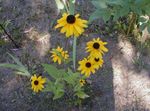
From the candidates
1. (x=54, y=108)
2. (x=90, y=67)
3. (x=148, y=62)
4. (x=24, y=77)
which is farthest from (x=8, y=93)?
(x=148, y=62)

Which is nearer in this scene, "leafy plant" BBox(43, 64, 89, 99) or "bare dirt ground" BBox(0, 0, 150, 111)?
"leafy plant" BBox(43, 64, 89, 99)

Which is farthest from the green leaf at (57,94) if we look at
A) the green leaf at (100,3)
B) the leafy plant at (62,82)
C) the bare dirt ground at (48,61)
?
the green leaf at (100,3)

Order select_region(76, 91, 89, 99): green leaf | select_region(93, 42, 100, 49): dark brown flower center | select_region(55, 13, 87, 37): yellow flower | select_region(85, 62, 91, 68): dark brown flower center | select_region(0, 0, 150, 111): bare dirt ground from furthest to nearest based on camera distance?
select_region(0, 0, 150, 111): bare dirt ground
select_region(76, 91, 89, 99): green leaf
select_region(85, 62, 91, 68): dark brown flower center
select_region(93, 42, 100, 49): dark brown flower center
select_region(55, 13, 87, 37): yellow flower

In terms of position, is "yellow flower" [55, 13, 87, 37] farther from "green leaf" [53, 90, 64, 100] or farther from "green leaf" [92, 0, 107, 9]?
"green leaf" [53, 90, 64, 100]

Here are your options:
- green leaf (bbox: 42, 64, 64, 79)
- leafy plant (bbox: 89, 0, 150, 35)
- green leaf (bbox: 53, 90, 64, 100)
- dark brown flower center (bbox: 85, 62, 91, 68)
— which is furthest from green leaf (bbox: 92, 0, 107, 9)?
green leaf (bbox: 53, 90, 64, 100)

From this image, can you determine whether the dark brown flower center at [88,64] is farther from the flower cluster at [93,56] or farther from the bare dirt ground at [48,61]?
the bare dirt ground at [48,61]
